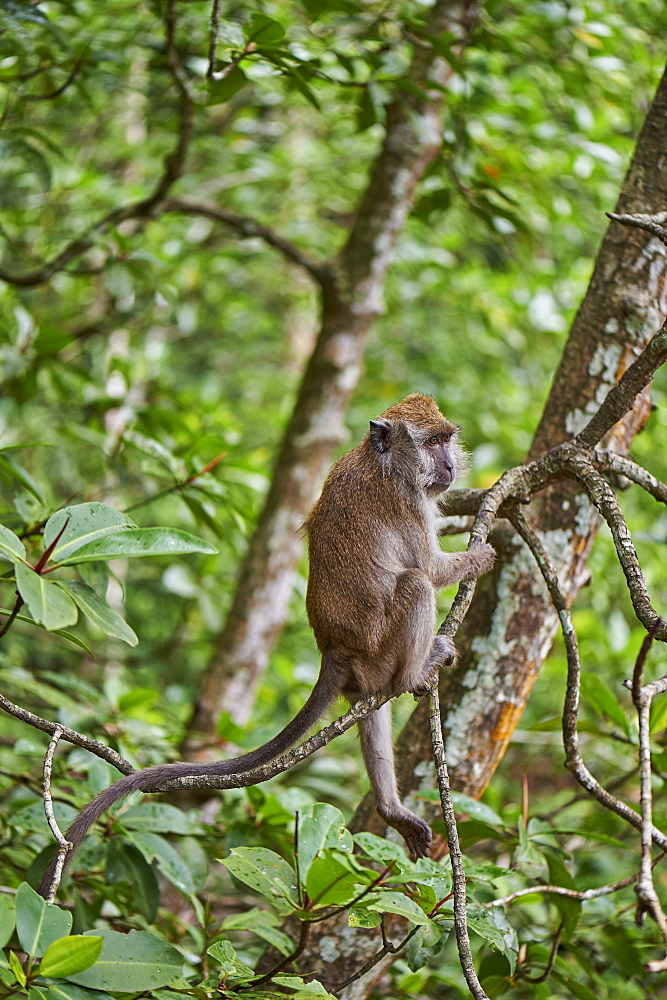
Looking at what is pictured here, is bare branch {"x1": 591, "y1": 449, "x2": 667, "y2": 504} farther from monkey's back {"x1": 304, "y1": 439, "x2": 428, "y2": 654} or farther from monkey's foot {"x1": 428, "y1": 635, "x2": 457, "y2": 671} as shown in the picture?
monkey's back {"x1": 304, "y1": 439, "x2": 428, "y2": 654}

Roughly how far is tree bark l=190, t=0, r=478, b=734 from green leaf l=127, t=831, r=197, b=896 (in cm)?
163

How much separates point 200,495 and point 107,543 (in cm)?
121

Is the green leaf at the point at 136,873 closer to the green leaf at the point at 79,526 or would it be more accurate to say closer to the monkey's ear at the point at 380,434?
the green leaf at the point at 79,526

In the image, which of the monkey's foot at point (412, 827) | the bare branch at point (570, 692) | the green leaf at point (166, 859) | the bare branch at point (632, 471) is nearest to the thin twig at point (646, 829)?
the bare branch at point (570, 692)

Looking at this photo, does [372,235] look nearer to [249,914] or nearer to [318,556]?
[318,556]

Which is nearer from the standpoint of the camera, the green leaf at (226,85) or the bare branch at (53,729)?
the bare branch at (53,729)

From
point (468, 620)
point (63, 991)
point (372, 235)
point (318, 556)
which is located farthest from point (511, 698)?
point (372, 235)

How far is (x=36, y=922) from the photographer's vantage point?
1635 millimetres

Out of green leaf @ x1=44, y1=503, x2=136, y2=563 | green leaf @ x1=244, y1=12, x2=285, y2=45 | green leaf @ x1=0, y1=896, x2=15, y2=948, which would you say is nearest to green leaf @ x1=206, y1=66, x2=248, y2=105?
green leaf @ x1=244, y1=12, x2=285, y2=45

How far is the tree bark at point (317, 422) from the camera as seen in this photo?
434cm

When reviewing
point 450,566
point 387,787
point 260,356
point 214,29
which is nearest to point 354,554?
point 450,566

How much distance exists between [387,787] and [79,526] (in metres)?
1.34

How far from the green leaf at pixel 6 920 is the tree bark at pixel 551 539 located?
1319mm

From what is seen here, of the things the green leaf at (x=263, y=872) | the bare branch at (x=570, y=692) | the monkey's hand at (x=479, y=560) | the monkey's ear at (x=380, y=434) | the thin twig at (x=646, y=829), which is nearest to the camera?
the thin twig at (x=646, y=829)
